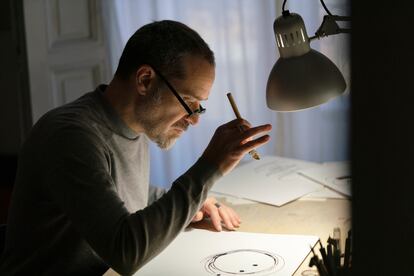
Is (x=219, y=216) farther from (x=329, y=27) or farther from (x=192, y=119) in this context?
(x=329, y=27)

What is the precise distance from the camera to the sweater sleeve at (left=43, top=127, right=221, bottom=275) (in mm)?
1020

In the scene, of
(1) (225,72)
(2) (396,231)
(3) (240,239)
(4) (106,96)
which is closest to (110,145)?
(4) (106,96)

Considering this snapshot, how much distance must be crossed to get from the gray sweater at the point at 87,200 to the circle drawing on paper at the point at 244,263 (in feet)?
0.46

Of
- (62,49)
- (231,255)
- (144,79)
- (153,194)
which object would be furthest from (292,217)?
(62,49)

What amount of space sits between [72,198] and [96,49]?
204cm

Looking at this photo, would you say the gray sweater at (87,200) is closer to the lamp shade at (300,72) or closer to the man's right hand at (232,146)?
the man's right hand at (232,146)

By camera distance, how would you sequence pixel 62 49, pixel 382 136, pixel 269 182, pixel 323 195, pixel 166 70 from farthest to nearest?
pixel 62 49
pixel 269 182
pixel 323 195
pixel 166 70
pixel 382 136

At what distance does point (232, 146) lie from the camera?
112cm

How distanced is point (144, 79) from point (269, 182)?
0.70 meters

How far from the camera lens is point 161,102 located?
4.33ft

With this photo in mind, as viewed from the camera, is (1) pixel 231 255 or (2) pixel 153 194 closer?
(1) pixel 231 255

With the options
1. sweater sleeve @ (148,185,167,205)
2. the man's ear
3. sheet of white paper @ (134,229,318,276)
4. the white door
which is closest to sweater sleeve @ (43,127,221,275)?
sheet of white paper @ (134,229,318,276)

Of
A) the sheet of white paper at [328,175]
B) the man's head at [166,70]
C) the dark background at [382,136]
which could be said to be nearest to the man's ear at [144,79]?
the man's head at [166,70]

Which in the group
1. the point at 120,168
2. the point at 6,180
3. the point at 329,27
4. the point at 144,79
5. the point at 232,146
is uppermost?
the point at 329,27
